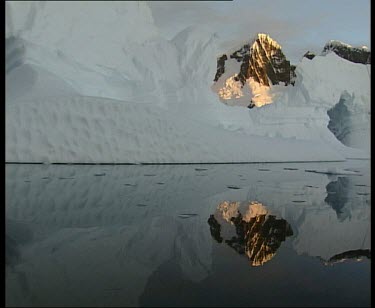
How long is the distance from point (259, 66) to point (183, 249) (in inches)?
914

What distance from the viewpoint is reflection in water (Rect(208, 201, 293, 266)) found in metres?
2.69

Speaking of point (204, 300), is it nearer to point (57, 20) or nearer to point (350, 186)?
point (350, 186)

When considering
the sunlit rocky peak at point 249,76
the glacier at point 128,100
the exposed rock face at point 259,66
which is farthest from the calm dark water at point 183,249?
the exposed rock face at point 259,66

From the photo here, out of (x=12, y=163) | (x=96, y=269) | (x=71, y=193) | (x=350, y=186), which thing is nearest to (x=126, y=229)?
(x=96, y=269)

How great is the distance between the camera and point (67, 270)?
2246 millimetres

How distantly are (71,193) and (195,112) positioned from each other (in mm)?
11047

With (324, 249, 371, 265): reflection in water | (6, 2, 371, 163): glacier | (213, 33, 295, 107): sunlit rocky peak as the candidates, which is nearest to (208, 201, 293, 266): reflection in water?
(324, 249, 371, 265): reflection in water

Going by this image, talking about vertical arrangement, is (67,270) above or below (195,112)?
below

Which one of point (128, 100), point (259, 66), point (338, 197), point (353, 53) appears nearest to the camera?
point (338, 197)

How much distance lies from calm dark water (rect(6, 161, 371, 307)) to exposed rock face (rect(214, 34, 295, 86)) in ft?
64.1

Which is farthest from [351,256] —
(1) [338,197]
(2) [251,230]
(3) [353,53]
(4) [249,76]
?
(3) [353,53]

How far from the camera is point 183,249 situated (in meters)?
2.72

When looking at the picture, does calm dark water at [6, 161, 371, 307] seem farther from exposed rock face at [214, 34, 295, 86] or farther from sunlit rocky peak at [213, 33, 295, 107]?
exposed rock face at [214, 34, 295, 86]

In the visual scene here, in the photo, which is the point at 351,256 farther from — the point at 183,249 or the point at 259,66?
the point at 259,66
